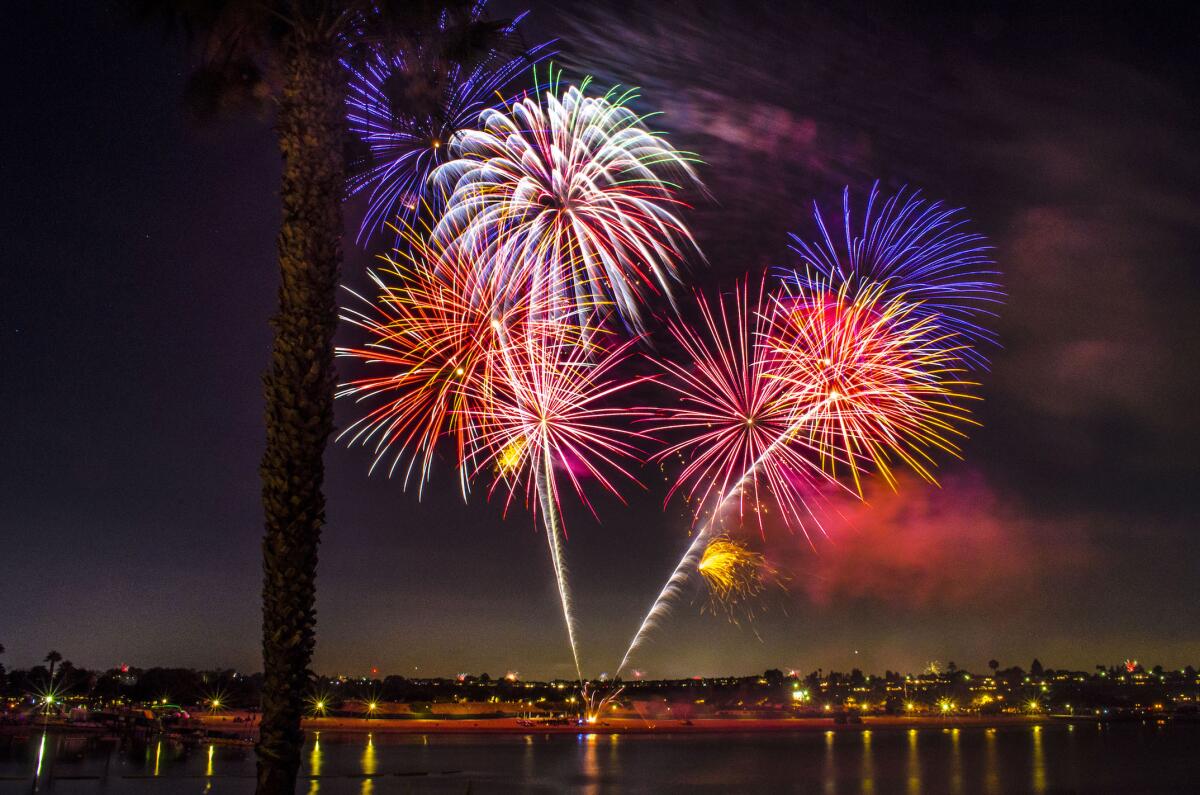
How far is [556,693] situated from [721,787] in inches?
6070

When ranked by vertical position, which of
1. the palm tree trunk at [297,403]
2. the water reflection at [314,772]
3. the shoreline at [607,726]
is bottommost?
the shoreline at [607,726]

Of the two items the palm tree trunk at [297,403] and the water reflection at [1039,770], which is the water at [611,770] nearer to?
the water reflection at [1039,770]

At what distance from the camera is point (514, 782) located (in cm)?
3897

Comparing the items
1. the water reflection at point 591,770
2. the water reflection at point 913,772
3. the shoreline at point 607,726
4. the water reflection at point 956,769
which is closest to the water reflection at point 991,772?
the water reflection at point 956,769

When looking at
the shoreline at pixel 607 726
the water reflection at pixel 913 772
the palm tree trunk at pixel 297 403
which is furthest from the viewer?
the shoreline at pixel 607 726

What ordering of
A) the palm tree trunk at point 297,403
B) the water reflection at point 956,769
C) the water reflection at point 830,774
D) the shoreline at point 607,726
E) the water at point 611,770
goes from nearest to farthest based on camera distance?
the palm tree trunk at point 297,403, the water at point 611,770, the water reflection at point 830,774, the water reflection at point 956,769, the shoreline at point 607,726

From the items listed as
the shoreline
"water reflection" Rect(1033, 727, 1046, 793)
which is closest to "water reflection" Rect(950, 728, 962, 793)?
"water reflection" Rect(1033, 727, 1046, 793)

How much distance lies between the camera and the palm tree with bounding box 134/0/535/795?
9.70 m

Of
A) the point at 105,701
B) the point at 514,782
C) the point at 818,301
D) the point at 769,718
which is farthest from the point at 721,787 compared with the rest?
the point at 769,718

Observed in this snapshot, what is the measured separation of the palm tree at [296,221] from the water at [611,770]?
306 inches

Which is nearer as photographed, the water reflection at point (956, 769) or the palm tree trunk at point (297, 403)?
the palm tree trunk at point (297, 403)

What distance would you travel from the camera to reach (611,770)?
49156mm

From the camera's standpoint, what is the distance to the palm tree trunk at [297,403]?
9.70 m

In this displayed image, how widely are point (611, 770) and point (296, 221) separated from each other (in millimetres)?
45191
